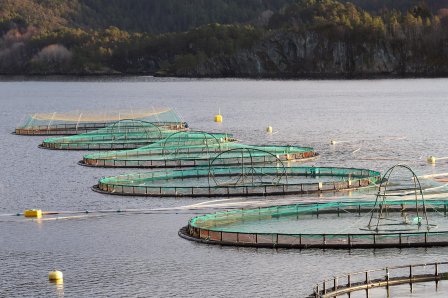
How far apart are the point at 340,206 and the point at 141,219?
52.4 feet

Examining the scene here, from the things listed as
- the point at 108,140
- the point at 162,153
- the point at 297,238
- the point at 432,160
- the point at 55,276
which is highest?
the point at 108,140

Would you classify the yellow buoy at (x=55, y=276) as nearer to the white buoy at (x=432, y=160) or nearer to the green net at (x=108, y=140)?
the white buoy at (x=432, y=160)

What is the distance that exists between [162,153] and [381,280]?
256 feet

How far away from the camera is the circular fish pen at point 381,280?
6681cm

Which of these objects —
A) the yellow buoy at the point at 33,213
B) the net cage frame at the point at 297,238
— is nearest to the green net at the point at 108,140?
the yellow buoy at the point at 33,213

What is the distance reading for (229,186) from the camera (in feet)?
373

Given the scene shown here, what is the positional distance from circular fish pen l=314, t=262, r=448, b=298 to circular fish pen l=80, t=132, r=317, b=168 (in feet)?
189

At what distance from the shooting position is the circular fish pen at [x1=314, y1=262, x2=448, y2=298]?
66812mm

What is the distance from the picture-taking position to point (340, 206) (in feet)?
324

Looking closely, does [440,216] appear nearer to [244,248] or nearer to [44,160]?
[244,248]

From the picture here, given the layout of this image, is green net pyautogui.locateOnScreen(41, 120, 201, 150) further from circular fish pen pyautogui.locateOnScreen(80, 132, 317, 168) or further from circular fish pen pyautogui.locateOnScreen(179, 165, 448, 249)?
circular fish pen pyautogui.locateOnScreen(179, 165, 448, 249)

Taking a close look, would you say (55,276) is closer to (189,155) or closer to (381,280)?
(381,280)

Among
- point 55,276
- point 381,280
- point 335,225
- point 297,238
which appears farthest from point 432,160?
point 55,276

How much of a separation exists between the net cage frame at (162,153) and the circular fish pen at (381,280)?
213 feet
